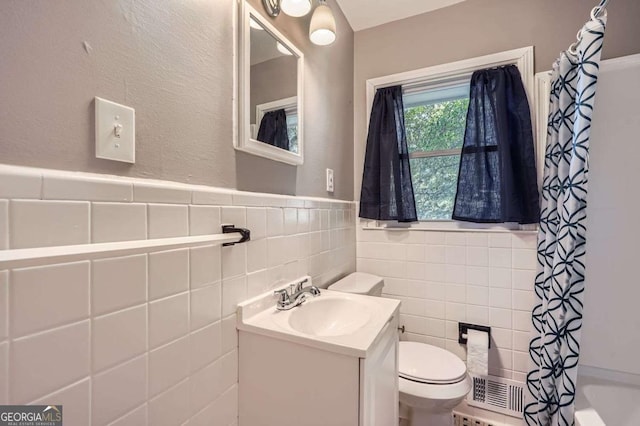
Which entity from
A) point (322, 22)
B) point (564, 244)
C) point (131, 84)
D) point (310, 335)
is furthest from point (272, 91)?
point (564, 244)

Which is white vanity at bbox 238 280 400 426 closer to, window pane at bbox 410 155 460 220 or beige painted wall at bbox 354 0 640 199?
window pane at bbox 410 155 460 220

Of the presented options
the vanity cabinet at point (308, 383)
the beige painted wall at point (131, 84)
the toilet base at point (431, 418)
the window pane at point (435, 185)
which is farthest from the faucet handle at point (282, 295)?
the window pane at point (435, 185)

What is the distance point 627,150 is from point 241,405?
194cm

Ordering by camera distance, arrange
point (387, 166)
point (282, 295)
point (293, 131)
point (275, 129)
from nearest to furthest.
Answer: point (282, 295)
point (275, 129)
point (293, 131)
point (387, 166)

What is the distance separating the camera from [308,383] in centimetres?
82

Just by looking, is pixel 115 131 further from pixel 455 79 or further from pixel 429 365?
pixel 455 79

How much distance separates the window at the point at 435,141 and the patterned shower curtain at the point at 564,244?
54 cm

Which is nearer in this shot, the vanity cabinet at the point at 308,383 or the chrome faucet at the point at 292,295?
the vanity cabinet at the point at 308,383

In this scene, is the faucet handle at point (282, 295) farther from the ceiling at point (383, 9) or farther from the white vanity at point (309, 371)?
the ceiling at point (383, 9)

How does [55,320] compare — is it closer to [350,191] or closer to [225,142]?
[225,142]

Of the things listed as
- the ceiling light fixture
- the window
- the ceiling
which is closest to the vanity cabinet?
the window

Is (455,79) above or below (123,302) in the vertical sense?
above

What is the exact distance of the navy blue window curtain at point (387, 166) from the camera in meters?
1.83

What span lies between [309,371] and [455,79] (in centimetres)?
185
